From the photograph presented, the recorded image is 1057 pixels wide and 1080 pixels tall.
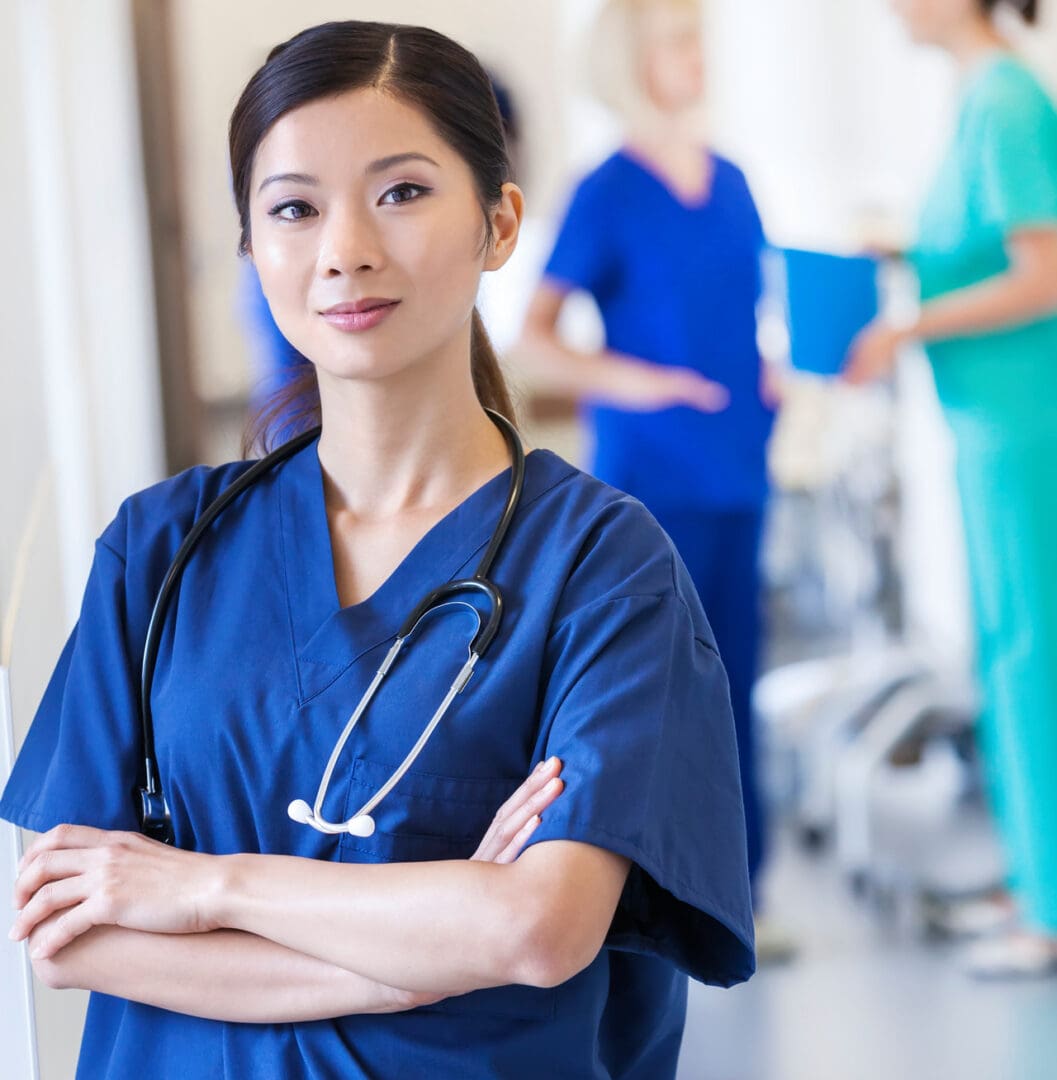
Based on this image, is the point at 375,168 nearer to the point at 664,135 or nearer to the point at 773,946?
the point at 664,135

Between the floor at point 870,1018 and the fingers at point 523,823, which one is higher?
the fingers at point 523,823

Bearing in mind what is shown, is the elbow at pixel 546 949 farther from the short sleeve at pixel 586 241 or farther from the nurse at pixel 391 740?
the short sleeve at pixel 586 241

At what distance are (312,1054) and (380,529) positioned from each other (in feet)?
1.17

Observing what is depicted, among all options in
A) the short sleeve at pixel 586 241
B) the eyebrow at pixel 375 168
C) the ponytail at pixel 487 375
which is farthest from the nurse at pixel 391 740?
the short sleeve at pixel 586 241

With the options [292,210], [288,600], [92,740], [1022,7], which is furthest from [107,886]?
[1022,7]

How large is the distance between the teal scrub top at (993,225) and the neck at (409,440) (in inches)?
51.4

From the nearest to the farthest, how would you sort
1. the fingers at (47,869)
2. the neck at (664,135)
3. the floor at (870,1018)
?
the fingers at (47,869), the floor at (870,1018), the neck at (664,135)

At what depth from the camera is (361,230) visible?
3.17ft

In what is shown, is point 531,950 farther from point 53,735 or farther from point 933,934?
point 933,934

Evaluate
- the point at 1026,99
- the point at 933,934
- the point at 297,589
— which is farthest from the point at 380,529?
the point at 933,934

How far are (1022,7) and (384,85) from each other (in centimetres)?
159

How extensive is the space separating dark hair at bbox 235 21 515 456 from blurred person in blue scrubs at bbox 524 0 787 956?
1.21 metres

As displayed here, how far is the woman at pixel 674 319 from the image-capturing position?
227cm

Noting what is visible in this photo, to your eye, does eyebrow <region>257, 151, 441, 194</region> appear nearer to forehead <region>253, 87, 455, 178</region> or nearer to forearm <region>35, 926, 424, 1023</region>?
forehead <region>253, 87, 455, 178</region>
